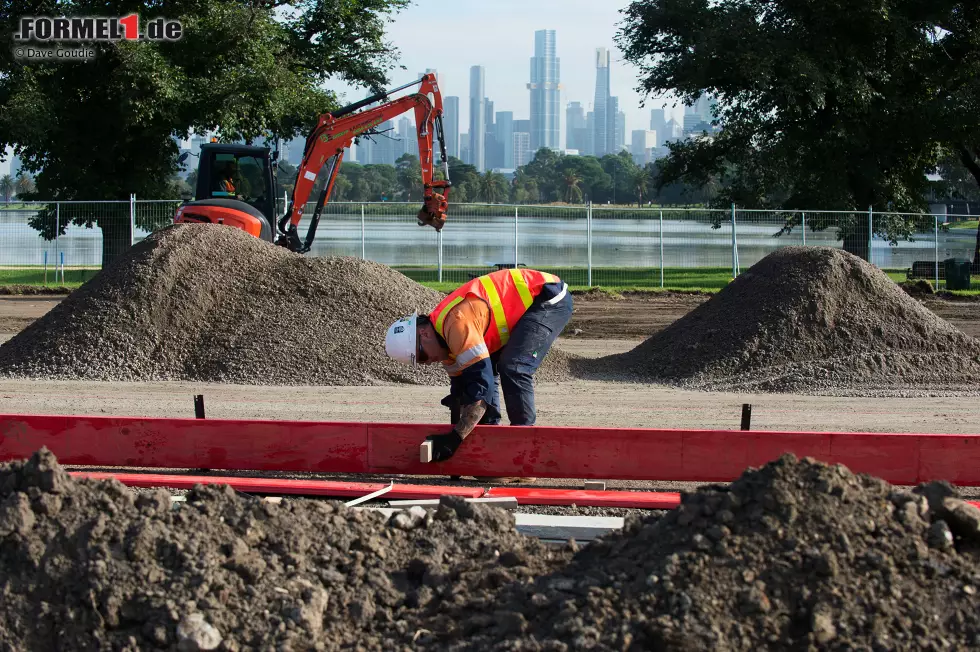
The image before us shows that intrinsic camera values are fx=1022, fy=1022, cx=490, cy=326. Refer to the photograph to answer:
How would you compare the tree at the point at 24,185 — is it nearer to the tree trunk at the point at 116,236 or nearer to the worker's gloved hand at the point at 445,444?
the tree trunk at the point at 116,236

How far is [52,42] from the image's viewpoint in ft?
74.1

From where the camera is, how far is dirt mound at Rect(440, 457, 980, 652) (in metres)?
3.51

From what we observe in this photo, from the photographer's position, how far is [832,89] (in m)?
24.5

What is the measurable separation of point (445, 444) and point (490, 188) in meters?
86.6

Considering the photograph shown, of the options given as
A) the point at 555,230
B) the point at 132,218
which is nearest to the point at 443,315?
the point at 132,218

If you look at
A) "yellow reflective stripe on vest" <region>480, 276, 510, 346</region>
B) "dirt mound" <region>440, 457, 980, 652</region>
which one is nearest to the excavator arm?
"yellow reflective stripe on vest" <region>480, 276, 510, 346</region>

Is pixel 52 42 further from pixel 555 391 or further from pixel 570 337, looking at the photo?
pixel 555 391

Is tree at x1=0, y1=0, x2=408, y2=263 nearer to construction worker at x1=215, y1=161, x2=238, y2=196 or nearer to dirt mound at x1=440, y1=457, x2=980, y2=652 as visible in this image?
construction worker at x1=215, y1=161, x2=238, y2=196

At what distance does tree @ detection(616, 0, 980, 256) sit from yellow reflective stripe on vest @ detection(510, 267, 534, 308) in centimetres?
1922

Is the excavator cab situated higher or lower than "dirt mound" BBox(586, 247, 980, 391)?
higher

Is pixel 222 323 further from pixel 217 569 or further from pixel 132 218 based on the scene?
pixel 132 218

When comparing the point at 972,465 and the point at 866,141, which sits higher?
the point at 866,141

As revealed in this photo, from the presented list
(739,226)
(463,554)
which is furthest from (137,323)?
(739,226)

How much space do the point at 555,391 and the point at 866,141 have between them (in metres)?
17.7
